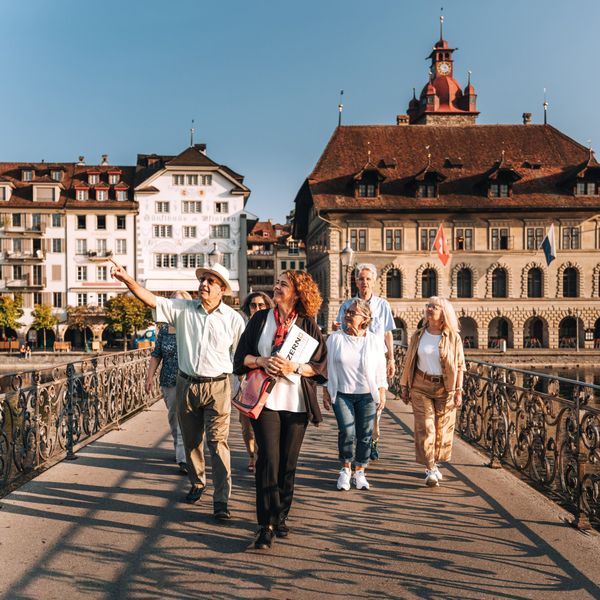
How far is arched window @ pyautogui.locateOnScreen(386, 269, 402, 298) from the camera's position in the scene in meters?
50.7

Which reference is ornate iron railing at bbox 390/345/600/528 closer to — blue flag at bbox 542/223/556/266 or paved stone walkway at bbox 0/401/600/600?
paved stone walkway at bbox 0/401/600/600

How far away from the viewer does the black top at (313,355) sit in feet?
17.7

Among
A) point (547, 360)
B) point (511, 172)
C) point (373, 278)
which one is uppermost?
point (511, 172)

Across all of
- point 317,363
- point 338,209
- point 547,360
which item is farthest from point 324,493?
point 338,209

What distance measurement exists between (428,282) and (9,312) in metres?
31.2

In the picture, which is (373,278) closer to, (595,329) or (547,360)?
(547,360)

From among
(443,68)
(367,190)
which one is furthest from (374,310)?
(443,68)

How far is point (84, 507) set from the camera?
618cm

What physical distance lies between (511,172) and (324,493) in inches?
1865

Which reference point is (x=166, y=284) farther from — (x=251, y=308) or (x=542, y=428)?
(x=542, y=428)

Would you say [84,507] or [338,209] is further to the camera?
[338,209]

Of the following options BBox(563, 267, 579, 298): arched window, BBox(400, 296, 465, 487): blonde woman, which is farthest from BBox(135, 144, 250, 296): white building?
BBox(400, 296, 465, 487): blonde woman

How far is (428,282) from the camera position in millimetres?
51094

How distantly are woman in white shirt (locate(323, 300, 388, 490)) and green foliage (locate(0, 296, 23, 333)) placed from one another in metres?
50.4
